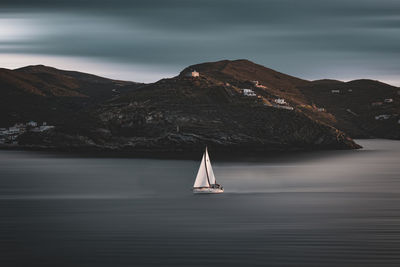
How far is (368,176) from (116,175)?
167ft

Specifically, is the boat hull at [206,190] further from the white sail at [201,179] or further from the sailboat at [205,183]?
the white sail at [201,179]

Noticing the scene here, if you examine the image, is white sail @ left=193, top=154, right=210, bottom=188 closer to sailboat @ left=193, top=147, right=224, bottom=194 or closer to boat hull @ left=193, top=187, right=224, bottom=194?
sailboat @ left=193, top=147, right=224, bottom=194

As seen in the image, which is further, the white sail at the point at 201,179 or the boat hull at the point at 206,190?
the boat hull at the point at 206,190

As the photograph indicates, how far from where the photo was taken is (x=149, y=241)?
1858 inches

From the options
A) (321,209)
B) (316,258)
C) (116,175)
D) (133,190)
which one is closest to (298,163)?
(116,175)

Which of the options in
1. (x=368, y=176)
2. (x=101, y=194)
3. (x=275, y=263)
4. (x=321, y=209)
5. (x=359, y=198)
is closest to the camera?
(x=275, y=263)

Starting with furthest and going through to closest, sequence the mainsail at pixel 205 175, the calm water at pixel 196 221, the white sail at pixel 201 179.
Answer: the white sail at pixel 201 179 < the mainsail at pixel 205 175 < the calm water at pixel 196 221

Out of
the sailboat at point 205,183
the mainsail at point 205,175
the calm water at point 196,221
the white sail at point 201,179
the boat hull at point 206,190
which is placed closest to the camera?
the calm water at point 196,221

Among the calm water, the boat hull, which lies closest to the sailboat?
the boat hull

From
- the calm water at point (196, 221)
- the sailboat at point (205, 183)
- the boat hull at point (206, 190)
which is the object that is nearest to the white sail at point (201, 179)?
the sailboat at point (205, 183)

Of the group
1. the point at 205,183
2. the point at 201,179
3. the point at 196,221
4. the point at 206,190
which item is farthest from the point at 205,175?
the point at 196,221

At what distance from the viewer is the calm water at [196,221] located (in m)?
41.2

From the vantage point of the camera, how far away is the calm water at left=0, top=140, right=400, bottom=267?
41188 mm

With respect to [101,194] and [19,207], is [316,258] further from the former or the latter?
[101,194]
